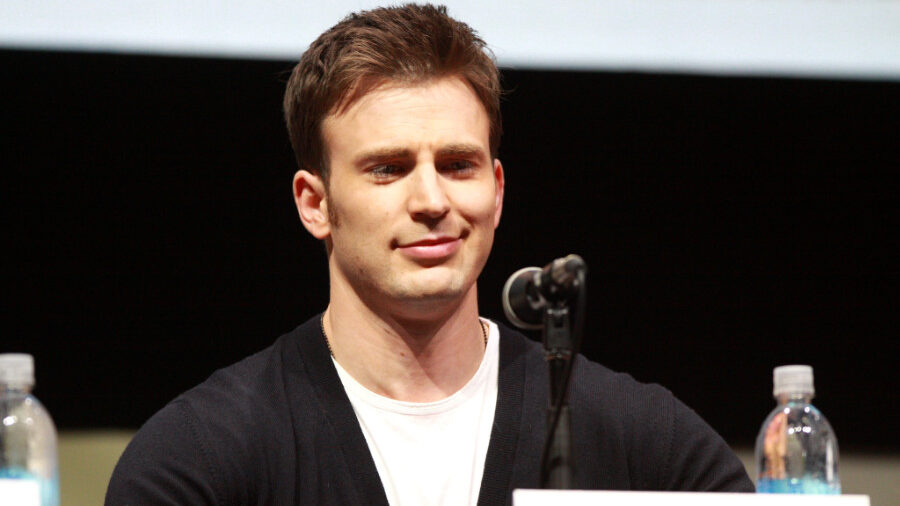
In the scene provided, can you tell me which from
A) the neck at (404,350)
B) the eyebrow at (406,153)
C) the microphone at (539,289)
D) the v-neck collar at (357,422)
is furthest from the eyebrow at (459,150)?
the microphone at (539,289)

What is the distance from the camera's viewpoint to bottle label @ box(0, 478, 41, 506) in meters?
1.44

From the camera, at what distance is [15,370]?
156 centimetres

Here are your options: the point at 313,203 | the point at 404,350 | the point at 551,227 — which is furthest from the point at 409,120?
the point at 551,227

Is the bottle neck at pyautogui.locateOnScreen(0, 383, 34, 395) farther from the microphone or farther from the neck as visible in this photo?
the neck

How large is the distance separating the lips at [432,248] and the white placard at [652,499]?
73 centimetres

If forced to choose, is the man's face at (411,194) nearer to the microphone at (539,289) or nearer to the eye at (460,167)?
the eye at (460,167)

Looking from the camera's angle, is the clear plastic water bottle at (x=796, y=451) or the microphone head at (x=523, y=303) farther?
the clear plastic water bottle at (x=796, y=451)

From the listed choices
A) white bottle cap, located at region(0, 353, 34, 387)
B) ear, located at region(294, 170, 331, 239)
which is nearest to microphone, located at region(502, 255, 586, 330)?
white bottle cap, located at region(0, 353, 34, 387)

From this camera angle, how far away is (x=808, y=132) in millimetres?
3250

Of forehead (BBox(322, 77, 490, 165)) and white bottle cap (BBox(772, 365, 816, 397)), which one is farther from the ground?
forehead (BBox(322, 77, 490, 165))

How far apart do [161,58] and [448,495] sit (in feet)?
4.91

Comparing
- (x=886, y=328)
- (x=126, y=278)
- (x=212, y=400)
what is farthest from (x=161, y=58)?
(x=886, y=328)

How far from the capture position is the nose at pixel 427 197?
2096 mm

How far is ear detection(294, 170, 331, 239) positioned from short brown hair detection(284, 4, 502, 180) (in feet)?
0.09
